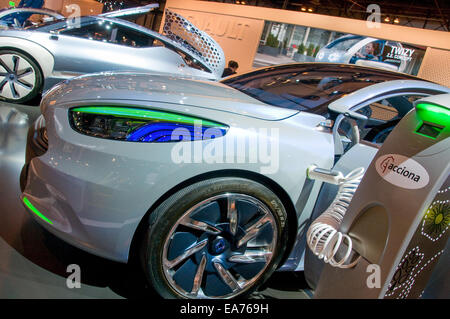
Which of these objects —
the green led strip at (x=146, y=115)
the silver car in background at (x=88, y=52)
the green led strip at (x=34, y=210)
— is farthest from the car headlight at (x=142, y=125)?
the silver car in background at (x=88, y=52)

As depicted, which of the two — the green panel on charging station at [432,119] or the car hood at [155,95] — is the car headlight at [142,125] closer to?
the car hood at [155,95]

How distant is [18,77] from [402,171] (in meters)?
4.29

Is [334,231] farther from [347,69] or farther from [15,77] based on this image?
[15,77]

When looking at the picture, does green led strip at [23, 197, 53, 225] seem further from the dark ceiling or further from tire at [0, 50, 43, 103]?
the dark ceiling

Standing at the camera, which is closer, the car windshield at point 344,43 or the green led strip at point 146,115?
the green led strip at point 146,115

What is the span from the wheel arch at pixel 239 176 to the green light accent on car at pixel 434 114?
0.68 m

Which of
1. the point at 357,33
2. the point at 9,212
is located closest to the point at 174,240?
the point at 9,212

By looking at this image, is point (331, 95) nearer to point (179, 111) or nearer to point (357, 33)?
point (179, 111)

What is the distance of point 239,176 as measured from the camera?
157cm

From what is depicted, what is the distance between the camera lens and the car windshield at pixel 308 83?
6.81 ft

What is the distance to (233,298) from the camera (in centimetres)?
172

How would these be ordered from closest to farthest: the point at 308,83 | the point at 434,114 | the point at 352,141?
the point at 434,114 → the point at 352,141 → the point at 308,83

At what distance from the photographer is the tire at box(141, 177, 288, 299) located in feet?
4.84

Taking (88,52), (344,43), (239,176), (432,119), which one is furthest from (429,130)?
(344,43)
